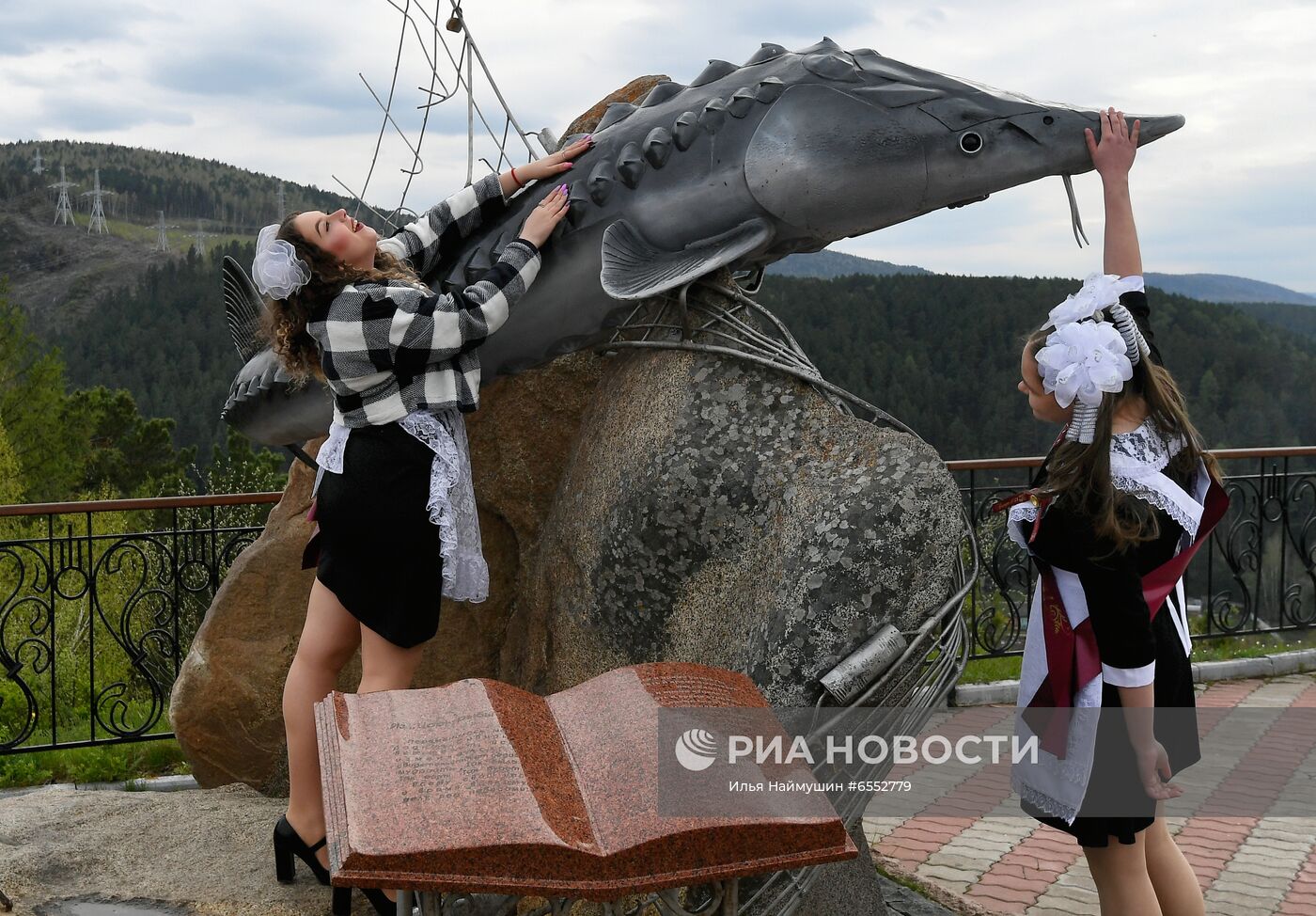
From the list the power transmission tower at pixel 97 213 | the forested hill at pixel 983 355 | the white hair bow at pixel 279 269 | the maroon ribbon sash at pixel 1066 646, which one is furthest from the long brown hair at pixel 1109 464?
the power transmission tower at pixel 97 213

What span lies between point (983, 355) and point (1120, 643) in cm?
1555

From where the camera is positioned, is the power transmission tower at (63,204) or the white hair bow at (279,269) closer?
the white hair bow at (279,269)

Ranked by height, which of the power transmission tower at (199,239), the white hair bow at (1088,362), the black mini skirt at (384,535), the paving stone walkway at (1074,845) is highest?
the power transmission tower at (199,239)

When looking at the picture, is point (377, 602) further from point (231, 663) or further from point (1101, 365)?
point (1101, 365)

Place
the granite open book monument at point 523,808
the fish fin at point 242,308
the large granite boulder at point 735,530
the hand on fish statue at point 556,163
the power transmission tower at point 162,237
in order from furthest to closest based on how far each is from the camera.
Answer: the power transmission tower at point 162,237 → the fish fin at point 242,308 → the hand on fish statue at point 556,163 → the large granite boulder at point 735,530 → the granite open book monument at point 523,808

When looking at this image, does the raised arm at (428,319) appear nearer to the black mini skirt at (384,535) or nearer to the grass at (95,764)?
the black mini skirt at (384,535)

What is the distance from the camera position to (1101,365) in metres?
2.24

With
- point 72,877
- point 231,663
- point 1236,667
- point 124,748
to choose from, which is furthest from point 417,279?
point 1236,667

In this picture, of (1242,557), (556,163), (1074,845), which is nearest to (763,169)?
(556,163)

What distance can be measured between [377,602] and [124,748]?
3.18 meters

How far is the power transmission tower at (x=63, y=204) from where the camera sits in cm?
4972

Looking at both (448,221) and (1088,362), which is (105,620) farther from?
(1088,362)

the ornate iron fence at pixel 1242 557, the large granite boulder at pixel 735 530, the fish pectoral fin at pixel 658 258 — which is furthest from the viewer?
the ornate iron fence at pixel 1242 557

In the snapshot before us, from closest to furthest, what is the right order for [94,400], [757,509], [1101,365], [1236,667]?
[1101,365], [757,509], [1236,667], [94,400]
